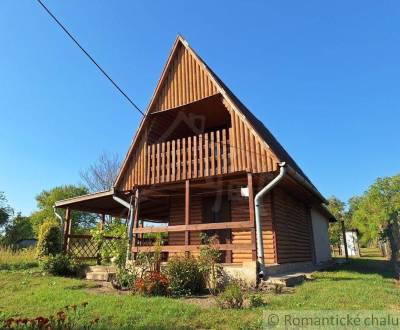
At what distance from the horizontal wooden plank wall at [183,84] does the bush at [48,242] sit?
21.0 feet

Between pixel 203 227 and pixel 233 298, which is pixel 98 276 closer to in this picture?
pixel 203 227

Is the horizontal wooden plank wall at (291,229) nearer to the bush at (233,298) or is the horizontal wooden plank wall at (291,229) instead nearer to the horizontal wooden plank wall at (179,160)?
the horizontal wooden plank wall at (179,160)

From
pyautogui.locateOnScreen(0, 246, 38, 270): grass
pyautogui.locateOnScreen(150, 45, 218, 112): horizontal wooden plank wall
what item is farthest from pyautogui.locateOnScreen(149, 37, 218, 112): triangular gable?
pyautogui.locateOnScreen(0, 246, 38, 270): grass

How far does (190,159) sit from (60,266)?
6226 millimetres

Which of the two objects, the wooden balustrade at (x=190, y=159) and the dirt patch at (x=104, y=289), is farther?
the wooden balustrade at (x=190, y=159)

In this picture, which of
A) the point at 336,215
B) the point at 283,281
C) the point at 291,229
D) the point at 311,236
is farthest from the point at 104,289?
the point at 336,215

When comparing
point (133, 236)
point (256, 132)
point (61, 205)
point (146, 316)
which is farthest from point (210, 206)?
point (146, 316)

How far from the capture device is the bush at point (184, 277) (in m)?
8.07

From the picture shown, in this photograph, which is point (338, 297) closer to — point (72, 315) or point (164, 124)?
point (72, 315)

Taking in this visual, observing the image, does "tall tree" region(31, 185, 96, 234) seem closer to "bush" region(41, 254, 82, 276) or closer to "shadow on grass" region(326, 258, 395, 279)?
"bush" region(41, 254, 82, 276)

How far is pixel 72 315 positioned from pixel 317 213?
53.2 ft

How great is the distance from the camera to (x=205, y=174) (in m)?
10.8

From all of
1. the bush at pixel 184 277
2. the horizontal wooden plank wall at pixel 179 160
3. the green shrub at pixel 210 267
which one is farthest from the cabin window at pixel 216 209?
the bush at pixel 184 277

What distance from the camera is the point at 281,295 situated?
718 centimetres
